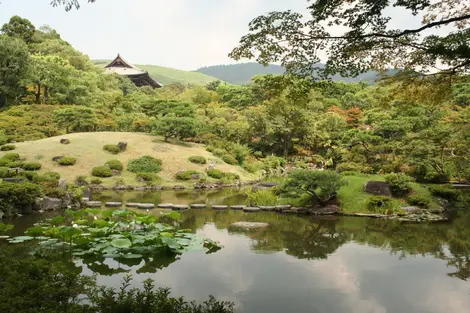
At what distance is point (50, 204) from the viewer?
13.4 metres

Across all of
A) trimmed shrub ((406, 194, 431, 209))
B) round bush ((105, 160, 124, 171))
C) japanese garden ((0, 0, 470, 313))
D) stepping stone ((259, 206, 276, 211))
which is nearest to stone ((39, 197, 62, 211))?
japanese garden ((0, 0, 470, 313))

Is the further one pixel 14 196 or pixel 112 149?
pixel 112 149

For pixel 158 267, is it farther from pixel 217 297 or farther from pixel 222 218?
pixel 222 218

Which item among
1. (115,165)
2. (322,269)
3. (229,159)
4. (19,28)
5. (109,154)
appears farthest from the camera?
(19,28)

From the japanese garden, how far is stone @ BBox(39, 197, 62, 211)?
0.05 m

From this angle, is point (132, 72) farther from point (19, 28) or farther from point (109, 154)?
point (109, 154)

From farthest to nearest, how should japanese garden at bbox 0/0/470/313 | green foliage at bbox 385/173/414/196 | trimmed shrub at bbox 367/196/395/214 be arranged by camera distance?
green foliage at bbox 385/173/414/196 → trimmed shrub at bbox 367/196/395/214 → japanese garden at bbox 0/0/470/313

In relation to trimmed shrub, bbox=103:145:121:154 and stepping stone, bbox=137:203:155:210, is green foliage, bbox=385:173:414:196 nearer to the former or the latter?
stepping stone, bbox=137:203:155:210

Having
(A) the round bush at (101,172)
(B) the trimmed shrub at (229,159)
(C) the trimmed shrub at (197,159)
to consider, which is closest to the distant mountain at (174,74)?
(B) the trimmed shrub at (229,159)

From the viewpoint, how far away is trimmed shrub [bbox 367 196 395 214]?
1346cm

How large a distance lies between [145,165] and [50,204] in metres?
9.11

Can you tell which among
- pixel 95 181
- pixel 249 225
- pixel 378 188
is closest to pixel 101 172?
→ pixel 95 181

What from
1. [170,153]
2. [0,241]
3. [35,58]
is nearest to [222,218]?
[0,241]

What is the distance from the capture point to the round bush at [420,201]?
13.6 metres
